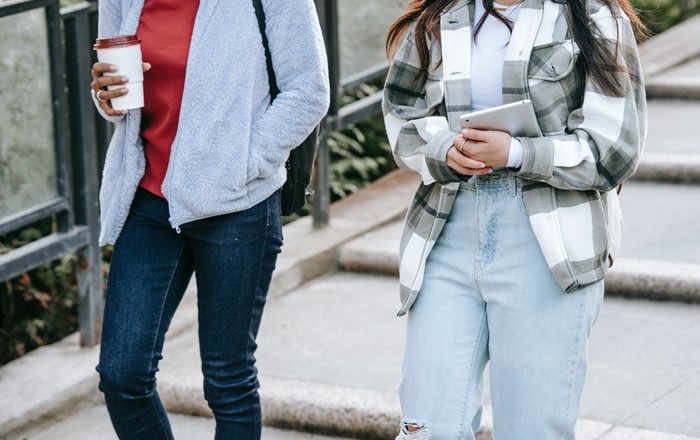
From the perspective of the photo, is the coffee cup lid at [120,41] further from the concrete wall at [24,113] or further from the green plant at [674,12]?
the green plant at [674,12]

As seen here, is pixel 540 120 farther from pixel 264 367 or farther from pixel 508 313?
pixel 264 367

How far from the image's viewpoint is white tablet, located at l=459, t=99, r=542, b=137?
2723 mm

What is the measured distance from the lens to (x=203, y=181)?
10.3 ft

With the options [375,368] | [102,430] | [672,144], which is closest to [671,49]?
[672,144]

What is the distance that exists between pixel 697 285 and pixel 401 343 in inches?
49.5

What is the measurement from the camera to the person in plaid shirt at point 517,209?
2.80 metres

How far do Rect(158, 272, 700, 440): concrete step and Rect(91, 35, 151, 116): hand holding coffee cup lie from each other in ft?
5.45

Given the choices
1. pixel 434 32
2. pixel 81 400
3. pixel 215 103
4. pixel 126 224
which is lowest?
pixel 81 400

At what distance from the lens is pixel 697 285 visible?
5.04 m

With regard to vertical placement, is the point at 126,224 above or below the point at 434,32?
below

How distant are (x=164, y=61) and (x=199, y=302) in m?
0.65

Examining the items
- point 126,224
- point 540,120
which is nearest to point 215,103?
point 126,224

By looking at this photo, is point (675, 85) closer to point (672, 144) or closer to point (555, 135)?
point (672, 144)

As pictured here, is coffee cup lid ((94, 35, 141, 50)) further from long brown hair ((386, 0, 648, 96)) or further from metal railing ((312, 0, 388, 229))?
metal railing ((312, 0, 388, 229))
